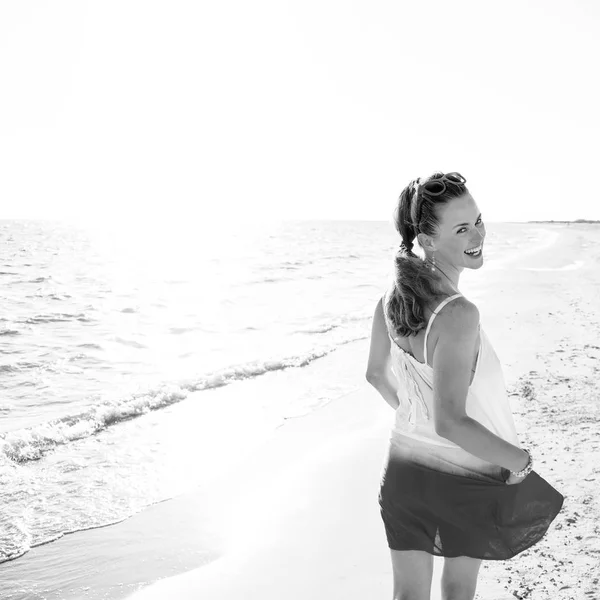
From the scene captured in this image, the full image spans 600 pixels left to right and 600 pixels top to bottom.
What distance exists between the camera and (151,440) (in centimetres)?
729

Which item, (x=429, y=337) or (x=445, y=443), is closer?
(x=429, y=337)

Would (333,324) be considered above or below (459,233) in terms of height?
below

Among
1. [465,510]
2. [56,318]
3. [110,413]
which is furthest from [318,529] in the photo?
[56,318]

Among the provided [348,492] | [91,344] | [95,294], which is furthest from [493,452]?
[95,294]

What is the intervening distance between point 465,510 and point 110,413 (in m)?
7.13

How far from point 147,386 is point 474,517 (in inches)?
333

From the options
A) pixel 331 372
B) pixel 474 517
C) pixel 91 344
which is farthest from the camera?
pixel 91 344

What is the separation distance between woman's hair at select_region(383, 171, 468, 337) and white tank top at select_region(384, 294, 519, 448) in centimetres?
5

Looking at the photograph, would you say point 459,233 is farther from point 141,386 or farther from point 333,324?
point 333,324

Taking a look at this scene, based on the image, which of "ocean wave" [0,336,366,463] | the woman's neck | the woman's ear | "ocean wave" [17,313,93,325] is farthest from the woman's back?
"ocean wave" [17,313,93,325]

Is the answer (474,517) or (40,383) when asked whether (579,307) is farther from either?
(474,517)

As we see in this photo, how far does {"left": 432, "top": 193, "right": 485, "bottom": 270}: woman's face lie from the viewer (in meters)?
1.86

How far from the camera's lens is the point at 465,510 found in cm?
187

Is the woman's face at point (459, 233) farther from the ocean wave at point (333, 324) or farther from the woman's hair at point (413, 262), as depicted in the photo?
the ocean wave at point (333, 324)
